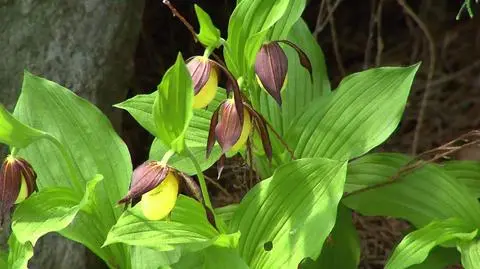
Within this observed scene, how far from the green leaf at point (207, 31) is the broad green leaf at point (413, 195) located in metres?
0.40

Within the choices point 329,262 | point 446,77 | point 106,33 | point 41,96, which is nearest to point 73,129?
point 41,96

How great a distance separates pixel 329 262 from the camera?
1.50 meters

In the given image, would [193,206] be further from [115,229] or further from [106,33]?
[106,33]

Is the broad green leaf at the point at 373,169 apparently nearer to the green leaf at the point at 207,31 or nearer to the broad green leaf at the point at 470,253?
the broad green leaf at the point at 470,253

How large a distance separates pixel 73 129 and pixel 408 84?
60 cm

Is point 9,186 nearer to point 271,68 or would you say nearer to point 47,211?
point 47,211

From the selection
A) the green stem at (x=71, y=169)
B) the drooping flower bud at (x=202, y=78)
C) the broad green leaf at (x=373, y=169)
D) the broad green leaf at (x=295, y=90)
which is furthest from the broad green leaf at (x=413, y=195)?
the green stem at (x=71, y=169)

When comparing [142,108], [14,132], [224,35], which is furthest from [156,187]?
[224,35]

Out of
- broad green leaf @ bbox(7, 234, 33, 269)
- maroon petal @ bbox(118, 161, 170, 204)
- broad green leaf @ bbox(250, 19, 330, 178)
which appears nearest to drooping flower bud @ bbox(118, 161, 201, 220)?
maroon petal @ bbox(118, 161, 170, 204)

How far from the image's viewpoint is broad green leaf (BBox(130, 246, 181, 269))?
1.39 meters

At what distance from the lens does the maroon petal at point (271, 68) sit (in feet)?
4.18

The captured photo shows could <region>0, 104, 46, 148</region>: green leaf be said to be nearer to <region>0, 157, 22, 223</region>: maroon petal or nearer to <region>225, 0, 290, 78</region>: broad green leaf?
<region>0, 157, 22, 223</region>: maroon petal

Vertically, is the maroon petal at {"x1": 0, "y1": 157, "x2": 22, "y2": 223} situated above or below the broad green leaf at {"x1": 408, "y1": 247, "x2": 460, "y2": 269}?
above

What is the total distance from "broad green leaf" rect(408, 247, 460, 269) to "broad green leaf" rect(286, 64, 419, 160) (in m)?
0.23
